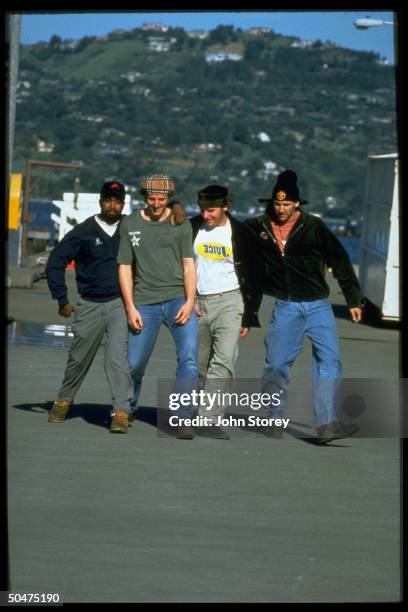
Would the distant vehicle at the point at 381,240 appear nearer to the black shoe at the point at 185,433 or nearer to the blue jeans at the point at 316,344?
the blue jeans at the point at 316,344

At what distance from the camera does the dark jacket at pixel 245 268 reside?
10.4 metres

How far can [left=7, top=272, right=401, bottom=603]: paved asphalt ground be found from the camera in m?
6.11

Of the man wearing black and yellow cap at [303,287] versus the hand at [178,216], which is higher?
the hand at [178,216]

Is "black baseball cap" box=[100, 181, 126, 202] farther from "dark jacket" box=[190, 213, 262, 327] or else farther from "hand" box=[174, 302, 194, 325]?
"hand" box=[174, 302, 194, 325]

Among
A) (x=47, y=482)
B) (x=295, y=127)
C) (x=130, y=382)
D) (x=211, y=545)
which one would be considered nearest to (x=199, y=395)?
(x=130, y=382)

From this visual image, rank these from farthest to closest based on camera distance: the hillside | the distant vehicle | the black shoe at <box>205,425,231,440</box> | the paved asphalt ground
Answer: the hillside, the distant vehicle, the black shoe at <box>205,425,231,440</box>, the paved asphalt ground

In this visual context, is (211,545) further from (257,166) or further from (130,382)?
(257,166)

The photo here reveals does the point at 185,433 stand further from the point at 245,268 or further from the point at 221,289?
the point at 245,268

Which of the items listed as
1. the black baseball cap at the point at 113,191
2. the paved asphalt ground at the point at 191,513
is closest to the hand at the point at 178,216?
the black baseball cap at the point at 113,191

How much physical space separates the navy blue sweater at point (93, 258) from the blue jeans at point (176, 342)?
0.29 metres

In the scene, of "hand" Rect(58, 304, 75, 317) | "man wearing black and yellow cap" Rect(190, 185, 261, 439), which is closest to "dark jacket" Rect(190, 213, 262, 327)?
"man wearing black and yellow cap" Rect(190, 185, 261, 439)

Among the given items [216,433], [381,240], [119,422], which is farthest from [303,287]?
[381,240]

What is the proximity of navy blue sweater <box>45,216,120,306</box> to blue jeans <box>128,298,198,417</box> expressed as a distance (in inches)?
11.5

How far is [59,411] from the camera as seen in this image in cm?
1082
